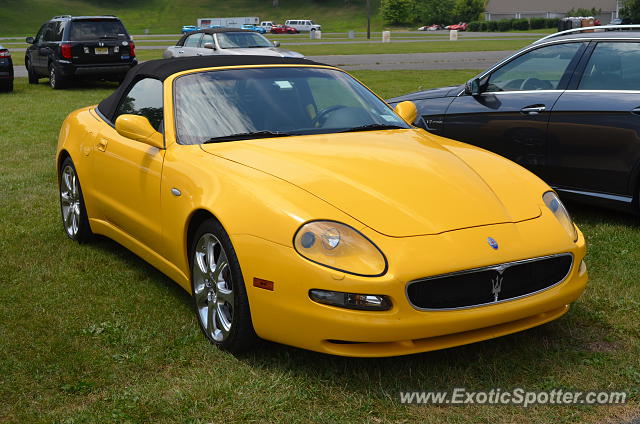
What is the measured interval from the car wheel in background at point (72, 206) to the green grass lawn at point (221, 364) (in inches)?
16.8

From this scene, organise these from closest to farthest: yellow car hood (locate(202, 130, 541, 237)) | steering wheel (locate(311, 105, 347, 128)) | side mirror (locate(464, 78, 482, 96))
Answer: yellow car hood (locate(202, 130, 541, 237)), steering wheel (locate(311, 105, 347, 128)), side mirror (locate(464, 78, 482, 96))

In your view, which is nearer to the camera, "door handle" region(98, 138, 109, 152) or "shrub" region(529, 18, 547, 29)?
"door handle" region(98, 138, 109, 152)

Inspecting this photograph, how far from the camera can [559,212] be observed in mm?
4320

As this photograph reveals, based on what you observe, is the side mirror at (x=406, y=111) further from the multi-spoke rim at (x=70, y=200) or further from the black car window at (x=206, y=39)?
the black car window at (x=206, y=39)

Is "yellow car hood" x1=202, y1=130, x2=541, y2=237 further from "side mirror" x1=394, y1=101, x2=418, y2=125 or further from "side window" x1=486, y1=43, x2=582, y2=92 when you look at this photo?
"side window" x1=486, y1=43, x2=582, y2=92

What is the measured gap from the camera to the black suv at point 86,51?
19406mm

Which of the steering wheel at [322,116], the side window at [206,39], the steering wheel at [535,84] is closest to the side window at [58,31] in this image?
the side window at [206,39]

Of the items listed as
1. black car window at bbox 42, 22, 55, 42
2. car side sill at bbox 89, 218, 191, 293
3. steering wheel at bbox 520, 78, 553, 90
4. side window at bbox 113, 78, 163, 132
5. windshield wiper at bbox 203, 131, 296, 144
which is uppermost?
black car window at bbox 42, 22, 55, 42

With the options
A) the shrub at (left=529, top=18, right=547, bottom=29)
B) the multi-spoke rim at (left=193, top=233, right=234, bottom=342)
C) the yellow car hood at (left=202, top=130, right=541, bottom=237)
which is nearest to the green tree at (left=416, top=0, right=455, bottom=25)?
the shrub at (left=529, top=18, right=547, bottom=29)

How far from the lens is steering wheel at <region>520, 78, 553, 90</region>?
279 inches

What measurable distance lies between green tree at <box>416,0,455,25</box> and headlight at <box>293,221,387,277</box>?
10204cm

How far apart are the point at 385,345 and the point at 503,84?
4.40 metres

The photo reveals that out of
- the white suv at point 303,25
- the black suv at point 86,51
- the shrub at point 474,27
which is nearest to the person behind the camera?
the black suv at point 86,51

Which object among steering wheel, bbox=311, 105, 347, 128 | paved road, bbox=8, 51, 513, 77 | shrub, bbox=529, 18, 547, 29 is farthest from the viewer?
shrub, bbox=529, 18, 547, 29
